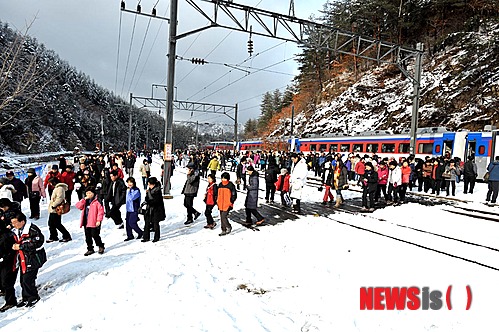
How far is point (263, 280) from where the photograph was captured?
5430 millimetres

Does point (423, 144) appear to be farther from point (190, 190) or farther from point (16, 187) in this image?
point (16, 187)

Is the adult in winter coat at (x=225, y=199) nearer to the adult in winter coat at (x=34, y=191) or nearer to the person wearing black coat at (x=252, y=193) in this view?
the person wearing black coat at (x=252, y=193)

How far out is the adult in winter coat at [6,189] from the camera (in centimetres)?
860

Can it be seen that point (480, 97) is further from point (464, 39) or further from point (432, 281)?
point (432, 281)

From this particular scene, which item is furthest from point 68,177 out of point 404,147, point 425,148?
point 425,148

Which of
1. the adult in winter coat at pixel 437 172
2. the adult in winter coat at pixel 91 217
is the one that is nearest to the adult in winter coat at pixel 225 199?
the adult in winter coat at pixel 91 217

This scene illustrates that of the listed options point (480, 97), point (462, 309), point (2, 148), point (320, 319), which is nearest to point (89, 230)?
point (320, 319)

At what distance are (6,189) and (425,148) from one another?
21.4 metres

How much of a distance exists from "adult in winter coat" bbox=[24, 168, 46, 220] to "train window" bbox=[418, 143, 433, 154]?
811 inches

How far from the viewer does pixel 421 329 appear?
395cm

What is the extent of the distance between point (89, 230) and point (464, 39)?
39.1 metres

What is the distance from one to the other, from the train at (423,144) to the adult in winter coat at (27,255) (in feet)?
65.0

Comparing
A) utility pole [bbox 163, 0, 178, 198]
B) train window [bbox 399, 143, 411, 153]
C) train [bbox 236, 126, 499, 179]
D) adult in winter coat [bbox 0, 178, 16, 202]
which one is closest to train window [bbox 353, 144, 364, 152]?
train [bbox 236, 126, 499, 179]

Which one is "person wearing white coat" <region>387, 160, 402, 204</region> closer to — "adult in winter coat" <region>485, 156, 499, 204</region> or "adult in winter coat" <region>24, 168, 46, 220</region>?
"adult in winter coat" <region>485, 156, 499, 204</region>
